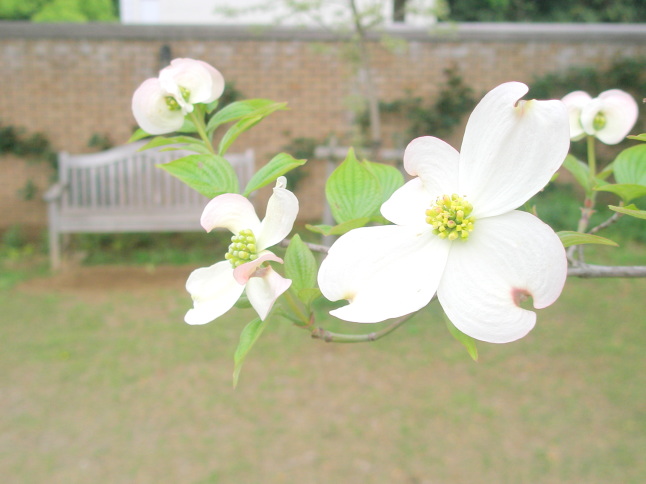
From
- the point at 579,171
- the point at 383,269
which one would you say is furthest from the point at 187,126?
the point at 579,171

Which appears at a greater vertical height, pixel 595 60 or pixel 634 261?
pixel 595 60

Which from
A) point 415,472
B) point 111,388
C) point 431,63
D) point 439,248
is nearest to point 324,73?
point 431,63

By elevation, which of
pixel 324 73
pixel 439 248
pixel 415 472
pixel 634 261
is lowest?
pixel 415 472

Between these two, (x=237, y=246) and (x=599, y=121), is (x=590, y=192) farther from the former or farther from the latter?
(x=237, y=246)

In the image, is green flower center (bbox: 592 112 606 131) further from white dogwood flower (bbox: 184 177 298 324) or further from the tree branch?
white dogwood flower (bbox: 184 177 298 324)

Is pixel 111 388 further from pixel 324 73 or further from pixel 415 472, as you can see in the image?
pixel 324 73

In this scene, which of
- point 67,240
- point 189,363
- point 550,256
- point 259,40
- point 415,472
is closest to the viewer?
point 550,256

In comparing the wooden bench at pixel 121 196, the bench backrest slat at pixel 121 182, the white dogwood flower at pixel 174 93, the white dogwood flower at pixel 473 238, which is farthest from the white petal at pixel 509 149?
the bench backrest slat at pixel 121 182
